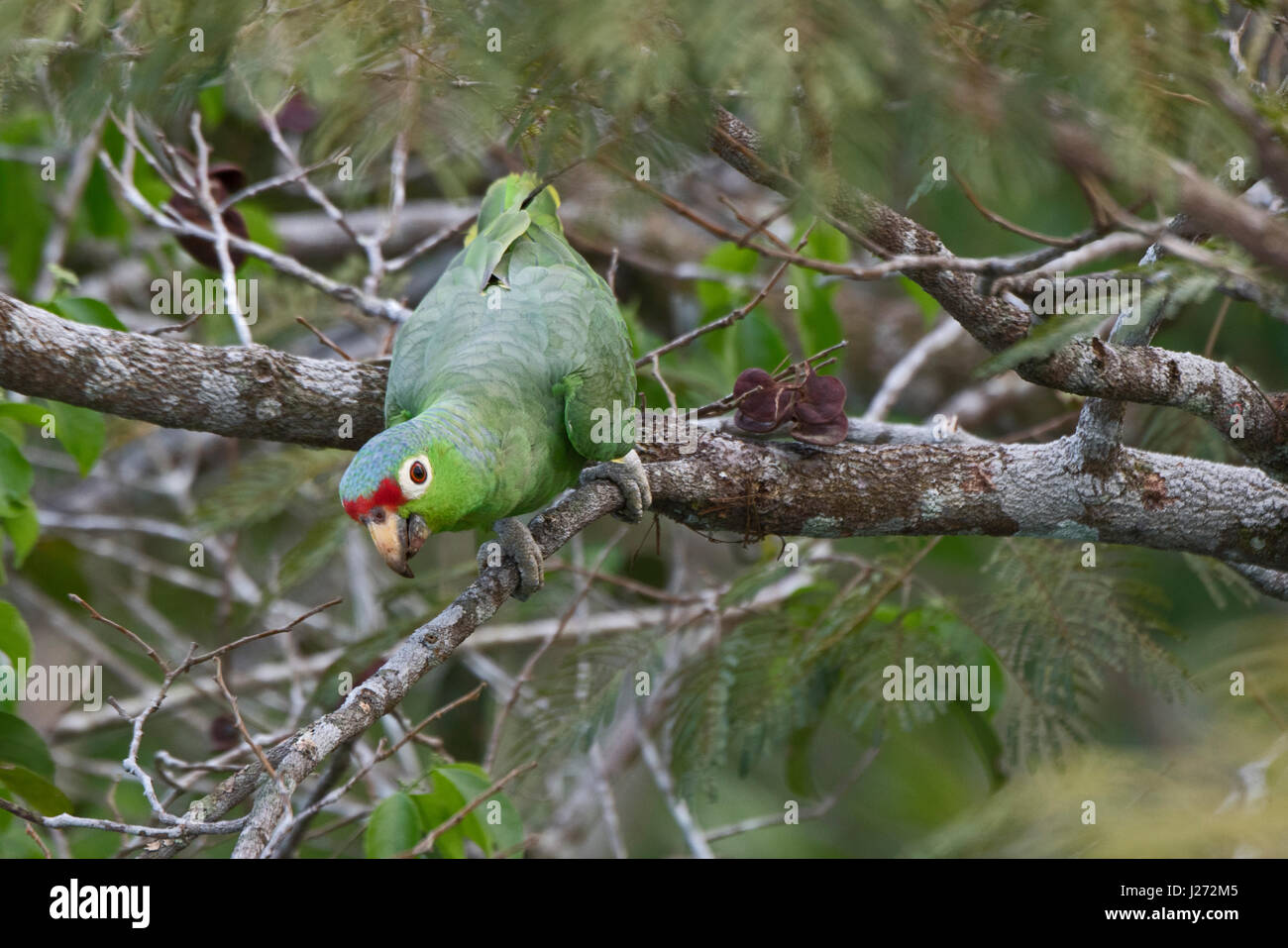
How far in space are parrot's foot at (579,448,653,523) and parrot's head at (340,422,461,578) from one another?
0.52 metres

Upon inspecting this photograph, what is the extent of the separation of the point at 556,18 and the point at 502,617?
196 inches

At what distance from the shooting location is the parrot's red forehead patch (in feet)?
7.63

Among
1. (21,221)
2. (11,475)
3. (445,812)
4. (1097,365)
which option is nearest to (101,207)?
(21,221)

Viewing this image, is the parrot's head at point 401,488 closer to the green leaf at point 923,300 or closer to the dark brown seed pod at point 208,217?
the dark brown seed pod at point 208,217

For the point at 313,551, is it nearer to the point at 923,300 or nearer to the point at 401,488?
the point at 401,488

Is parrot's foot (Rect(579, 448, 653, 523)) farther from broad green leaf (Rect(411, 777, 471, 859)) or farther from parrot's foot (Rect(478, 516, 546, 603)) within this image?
broad green leaf (Rect(411, 777, 471, 859))

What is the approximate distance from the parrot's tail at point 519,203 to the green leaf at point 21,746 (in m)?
1.89

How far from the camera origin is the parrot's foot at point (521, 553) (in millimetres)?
2674

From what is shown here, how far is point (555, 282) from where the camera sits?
3066mm

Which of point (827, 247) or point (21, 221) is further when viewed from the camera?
point (21, 221)

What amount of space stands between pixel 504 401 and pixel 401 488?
1.55 ft

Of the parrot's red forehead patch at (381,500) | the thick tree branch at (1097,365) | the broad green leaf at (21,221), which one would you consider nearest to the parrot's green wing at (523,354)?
the parrot's red forehead patch at (381,500)

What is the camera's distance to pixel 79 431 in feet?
10.1

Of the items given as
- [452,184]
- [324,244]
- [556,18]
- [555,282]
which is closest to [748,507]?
[555,282]
